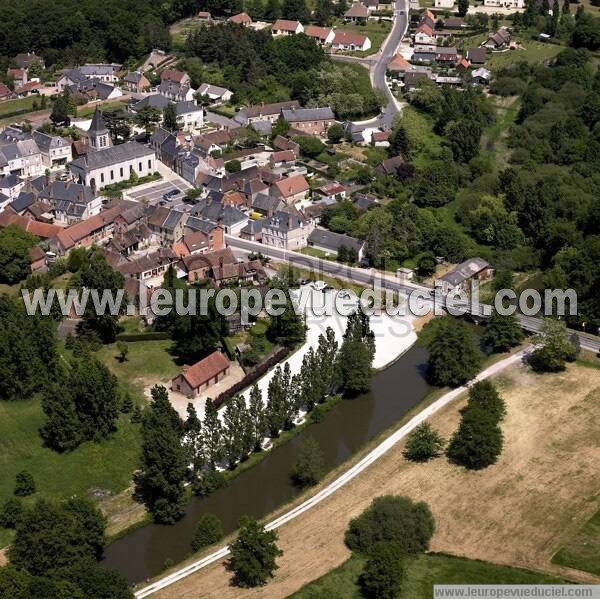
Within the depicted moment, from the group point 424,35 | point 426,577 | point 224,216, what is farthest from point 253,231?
point 424,35

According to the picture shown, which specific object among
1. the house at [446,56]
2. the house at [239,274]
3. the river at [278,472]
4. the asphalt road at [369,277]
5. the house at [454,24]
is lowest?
the river at [278,472]

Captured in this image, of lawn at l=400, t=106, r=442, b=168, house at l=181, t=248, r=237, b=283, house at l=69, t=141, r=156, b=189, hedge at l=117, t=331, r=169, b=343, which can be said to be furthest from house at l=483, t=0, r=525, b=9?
hedge at l=117, t=331, r=169, b=343

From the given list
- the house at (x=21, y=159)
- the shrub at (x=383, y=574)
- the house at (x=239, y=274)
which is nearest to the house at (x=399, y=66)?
the house at (x=21, y=159)

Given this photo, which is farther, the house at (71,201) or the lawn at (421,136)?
the lawn at (421,136)

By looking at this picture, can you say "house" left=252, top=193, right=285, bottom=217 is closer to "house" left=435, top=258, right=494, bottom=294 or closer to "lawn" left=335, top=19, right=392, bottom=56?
"house" left=435, top=258, right=494, bottom=294

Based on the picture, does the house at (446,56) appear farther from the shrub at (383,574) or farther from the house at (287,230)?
the shrub at (383,574)

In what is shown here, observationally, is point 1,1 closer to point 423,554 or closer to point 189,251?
point 189,251
